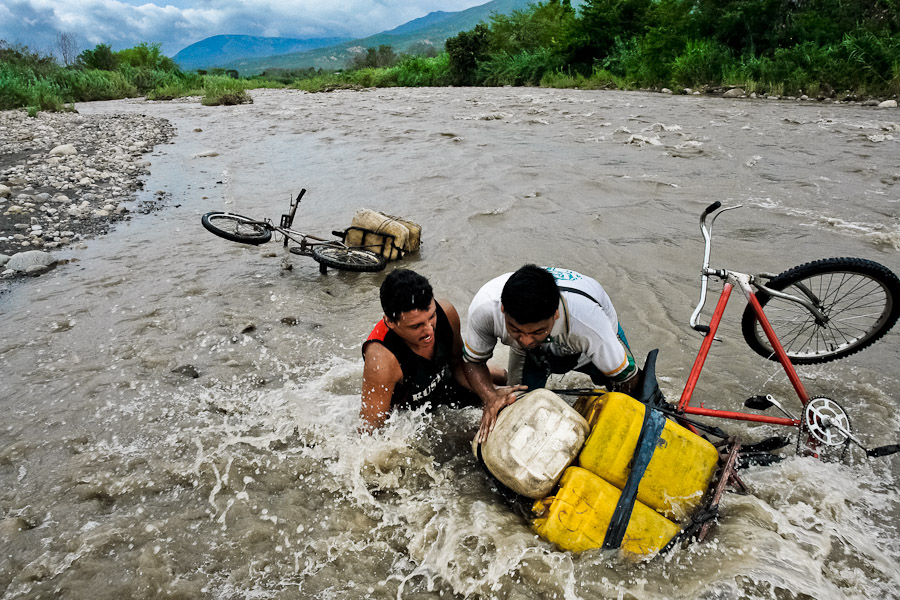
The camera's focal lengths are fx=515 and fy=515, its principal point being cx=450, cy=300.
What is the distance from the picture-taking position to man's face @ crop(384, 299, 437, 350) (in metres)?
2.55

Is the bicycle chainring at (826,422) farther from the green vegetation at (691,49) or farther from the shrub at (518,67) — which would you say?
the shrub at (518,67)

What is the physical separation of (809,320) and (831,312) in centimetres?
31

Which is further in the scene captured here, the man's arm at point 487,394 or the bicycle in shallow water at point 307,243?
the bicycle in shallow water at point 307,243

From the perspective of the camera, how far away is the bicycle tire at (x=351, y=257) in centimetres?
511

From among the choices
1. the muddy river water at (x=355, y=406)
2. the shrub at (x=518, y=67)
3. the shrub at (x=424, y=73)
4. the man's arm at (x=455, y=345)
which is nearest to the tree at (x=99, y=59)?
the shrub at (x=424, y=73)

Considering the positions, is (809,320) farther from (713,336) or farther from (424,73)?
(424,73)

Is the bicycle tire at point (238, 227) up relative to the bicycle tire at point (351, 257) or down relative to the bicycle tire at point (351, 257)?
up

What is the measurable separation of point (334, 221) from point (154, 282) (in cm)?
250

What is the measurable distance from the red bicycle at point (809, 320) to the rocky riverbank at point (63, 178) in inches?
251

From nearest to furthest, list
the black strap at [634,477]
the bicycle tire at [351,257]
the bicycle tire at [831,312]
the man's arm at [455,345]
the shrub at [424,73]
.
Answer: the black strap at [634,477] < the bicycle tire at [831,312] < the man's arm at [455,345] < the bicycle tire at [351,257] < the shrub at [424,73]

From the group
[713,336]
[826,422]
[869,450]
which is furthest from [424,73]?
[869,450]

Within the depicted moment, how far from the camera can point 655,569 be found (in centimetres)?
212

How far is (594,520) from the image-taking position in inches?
81.1

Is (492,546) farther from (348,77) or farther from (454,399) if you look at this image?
(348,77)
